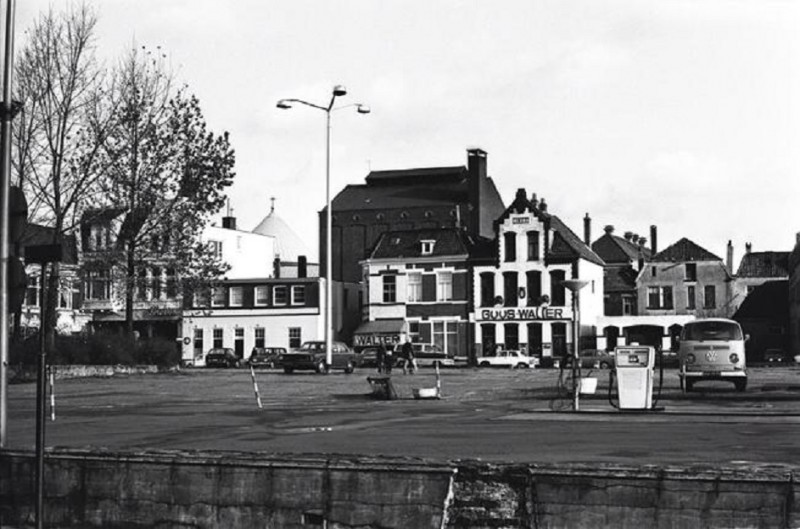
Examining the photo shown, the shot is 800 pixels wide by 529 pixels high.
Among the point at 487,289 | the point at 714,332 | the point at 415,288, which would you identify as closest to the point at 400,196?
the point at 415,288

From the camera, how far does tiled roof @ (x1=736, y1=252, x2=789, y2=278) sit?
95625 millimetres

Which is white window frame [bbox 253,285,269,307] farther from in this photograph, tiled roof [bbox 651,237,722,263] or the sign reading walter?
tiled roof [bbox 651,237,722,263]

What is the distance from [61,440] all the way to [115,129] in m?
32.8

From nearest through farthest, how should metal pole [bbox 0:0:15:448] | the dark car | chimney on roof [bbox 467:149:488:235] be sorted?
metal pole [bbox 0:0:15:448], the dark car, chimney on roof [bbox 467:149:488:235]

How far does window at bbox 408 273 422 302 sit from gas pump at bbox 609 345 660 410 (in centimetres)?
5923

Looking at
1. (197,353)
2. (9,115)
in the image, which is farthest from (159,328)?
(9,115)

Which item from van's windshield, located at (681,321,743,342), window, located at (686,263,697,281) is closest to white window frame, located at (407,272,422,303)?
window, located at (686,263,697,281)

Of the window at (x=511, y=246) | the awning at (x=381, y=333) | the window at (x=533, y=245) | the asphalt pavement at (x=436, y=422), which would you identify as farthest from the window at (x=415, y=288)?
the asphalt pavement at (x=436, y=422)

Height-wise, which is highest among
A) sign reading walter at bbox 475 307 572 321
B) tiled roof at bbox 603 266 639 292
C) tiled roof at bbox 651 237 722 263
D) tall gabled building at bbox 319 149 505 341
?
tall gabled building at bbox 319 149 505 341

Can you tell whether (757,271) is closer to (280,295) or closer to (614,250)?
(614,250)

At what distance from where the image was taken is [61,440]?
1836 centimetres

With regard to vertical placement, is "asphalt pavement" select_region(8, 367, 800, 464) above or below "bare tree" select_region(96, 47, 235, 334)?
below

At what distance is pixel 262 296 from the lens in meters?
89.3

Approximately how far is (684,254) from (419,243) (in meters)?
21.7
